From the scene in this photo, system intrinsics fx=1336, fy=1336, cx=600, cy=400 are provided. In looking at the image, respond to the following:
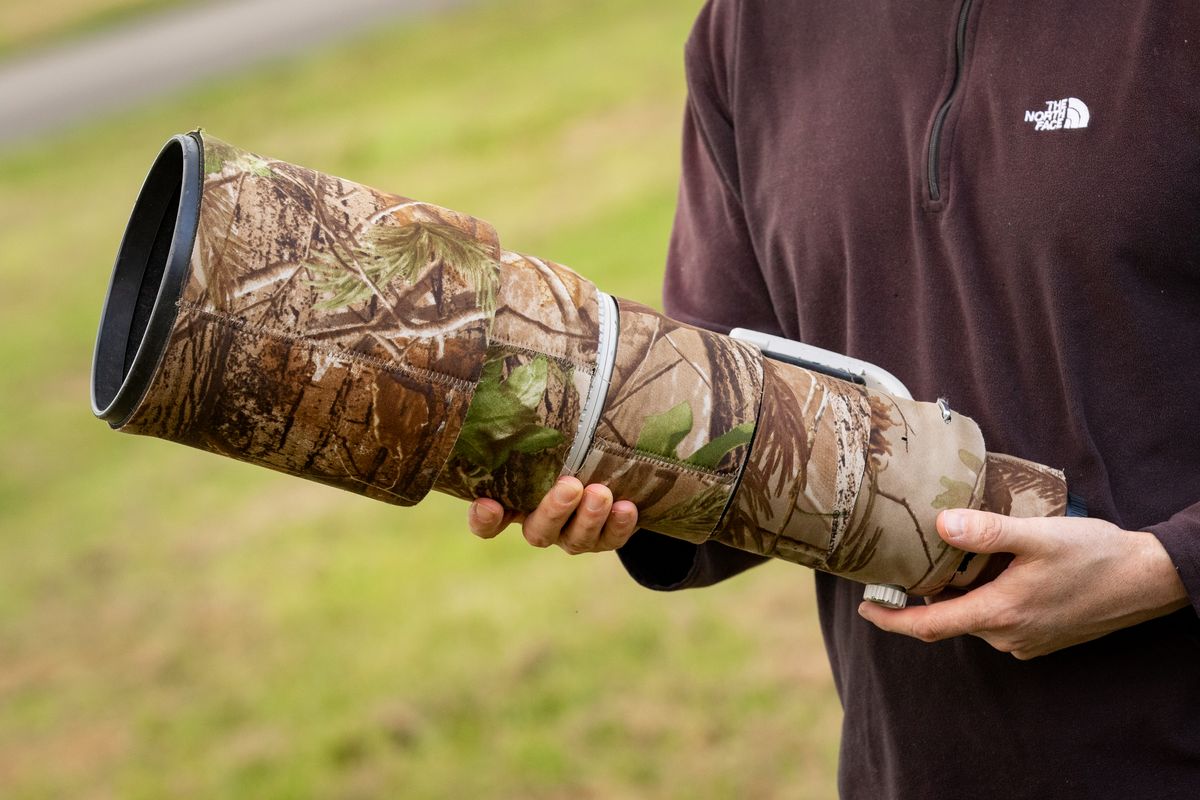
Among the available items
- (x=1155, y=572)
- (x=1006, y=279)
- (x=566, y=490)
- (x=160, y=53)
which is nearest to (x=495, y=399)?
(x=566, y=490)

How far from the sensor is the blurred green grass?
12.5ft

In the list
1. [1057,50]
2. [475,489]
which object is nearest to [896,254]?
[1057,50]

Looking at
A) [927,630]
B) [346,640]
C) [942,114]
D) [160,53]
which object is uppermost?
[942,114]

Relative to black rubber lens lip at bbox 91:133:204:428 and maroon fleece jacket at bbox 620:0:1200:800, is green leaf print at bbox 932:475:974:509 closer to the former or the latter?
maroon fleece jacket at bbox 620:0:1200:800

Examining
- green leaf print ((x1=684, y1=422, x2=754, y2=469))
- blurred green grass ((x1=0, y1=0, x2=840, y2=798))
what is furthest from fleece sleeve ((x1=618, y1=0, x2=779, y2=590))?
blurred green grass ((x1=0, y1=0, x2=840, y2=798))

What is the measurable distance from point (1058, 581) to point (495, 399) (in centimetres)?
69

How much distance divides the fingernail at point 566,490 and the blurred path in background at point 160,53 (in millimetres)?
11927

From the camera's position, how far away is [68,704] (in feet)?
15.0

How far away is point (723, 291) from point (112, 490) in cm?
474

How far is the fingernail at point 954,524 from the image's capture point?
5.11ft

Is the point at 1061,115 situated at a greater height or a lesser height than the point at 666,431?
greater

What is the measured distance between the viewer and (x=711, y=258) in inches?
79.4

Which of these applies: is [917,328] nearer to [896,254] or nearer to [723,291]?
[896,254]

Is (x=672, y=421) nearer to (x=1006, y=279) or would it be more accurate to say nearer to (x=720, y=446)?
(x=720, y=446)
